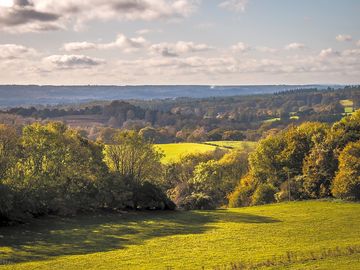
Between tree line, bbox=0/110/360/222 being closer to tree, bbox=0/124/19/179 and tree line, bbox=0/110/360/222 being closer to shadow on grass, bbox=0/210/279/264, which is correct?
tree, bbox=0/124/19/179

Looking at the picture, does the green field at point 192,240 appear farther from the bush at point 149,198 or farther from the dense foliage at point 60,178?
the bush at point 149,198

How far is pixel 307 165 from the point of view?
76188 mm

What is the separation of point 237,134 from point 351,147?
9600cm

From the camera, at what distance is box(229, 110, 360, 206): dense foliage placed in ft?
232

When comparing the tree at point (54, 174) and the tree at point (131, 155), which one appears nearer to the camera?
the tree at point (54, 174)

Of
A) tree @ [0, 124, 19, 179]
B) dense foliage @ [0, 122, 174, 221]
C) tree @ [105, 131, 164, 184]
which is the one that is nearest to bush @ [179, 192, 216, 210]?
tree @ [105, 131, 164, 184]

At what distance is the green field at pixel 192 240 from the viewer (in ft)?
113

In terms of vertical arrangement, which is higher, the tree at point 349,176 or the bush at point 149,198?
the tree at point 349,176

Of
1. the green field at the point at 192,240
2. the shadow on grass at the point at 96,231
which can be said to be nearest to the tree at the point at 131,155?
the shadow on grass at the point at 96,231

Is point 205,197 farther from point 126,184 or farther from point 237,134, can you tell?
point 237,134

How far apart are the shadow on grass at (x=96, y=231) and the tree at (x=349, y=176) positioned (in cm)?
1680

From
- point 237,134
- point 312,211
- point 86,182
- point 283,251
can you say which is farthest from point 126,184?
point 237,134

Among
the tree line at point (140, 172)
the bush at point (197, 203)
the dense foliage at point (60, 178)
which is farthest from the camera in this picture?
the bush at point (197, 203)

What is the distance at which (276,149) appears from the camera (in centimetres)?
8131
